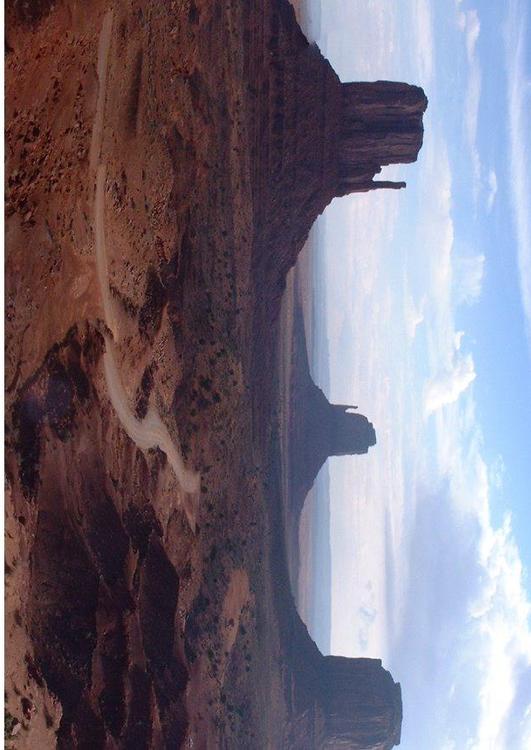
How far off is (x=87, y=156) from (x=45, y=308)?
3580 millimetres

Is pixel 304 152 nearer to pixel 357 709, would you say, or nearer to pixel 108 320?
pixel 108 320

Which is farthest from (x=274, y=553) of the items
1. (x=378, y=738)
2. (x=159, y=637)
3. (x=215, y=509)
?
(x=378, y=738)

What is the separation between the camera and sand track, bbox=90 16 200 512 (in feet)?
49.0

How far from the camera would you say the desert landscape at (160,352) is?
13188 mm

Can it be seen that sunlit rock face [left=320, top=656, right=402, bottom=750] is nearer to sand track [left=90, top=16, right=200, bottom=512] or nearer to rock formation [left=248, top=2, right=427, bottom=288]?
sand track [left=90, top=16, right=200, bottom=512]

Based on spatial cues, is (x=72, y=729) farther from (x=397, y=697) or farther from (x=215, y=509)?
(x=397, y=697)

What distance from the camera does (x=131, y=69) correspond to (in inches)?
635

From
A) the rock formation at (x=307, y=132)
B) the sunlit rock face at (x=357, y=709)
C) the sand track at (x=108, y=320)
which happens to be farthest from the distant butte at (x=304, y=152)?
the sand track at (x=108, y=320)

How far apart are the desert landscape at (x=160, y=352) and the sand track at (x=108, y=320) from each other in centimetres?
6

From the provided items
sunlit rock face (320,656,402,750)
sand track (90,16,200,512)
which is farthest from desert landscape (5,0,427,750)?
sunlit rock face (320,656,402,750)

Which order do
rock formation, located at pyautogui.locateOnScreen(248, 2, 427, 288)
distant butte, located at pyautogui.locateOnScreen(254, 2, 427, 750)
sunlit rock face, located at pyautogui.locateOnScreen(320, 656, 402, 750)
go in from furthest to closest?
sunlit rock face, located at pyautogui.locateOnScreen(320, 656, 402, 750) → distant butte, located at pyautogui.locateOnScreen(254, 2, 427, 750) → rock formation, located at pyautogui.locateOnScreen(248, 2, 427, 288)

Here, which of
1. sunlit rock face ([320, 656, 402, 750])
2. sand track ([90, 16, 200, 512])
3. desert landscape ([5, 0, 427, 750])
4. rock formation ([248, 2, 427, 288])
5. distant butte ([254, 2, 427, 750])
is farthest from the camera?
sunlit rock face ([320, 656, 402, 750])

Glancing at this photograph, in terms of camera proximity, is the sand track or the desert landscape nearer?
the desert landscape

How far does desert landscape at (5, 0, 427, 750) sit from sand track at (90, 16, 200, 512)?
0.06 m
